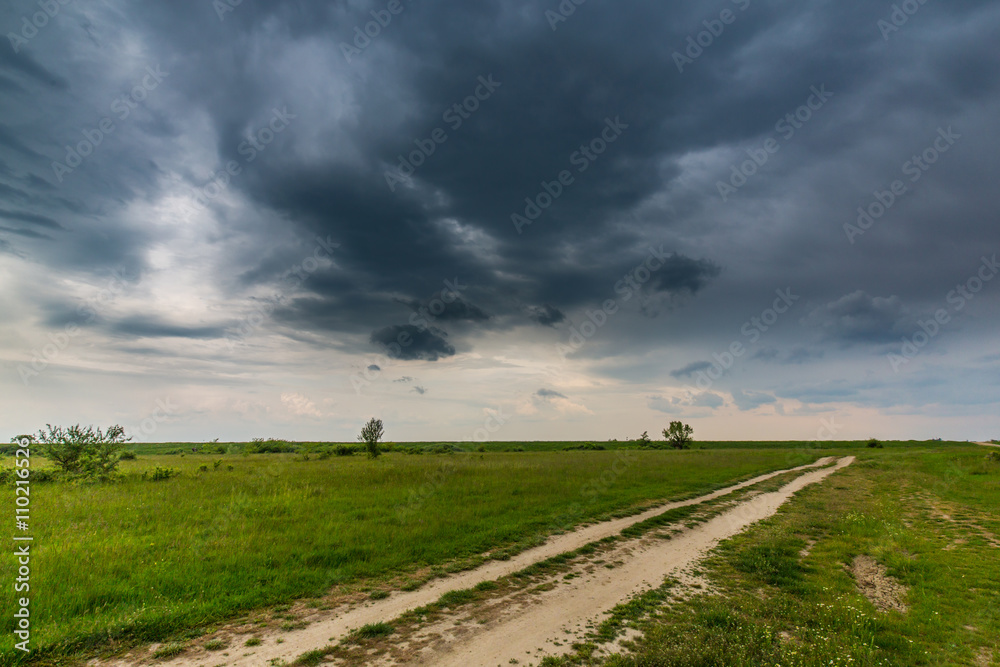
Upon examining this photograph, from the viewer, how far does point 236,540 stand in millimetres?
13188

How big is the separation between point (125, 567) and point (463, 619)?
30.9 feet

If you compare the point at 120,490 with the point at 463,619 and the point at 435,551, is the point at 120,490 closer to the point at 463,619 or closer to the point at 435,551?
the point at 435,551

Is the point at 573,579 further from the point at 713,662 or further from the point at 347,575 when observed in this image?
the point at 347,575

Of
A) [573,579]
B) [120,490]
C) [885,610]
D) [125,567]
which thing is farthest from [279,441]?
[885,610]

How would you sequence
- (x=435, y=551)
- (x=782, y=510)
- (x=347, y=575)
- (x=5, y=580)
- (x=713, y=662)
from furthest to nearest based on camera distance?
(x=782, y=510) < (x=435, y=551) < (x=347, y=575) < (x=5, y=580) < (x=713, y=662)

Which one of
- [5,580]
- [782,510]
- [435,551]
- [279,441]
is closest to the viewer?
[5,580]

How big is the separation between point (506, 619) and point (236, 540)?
10.00m

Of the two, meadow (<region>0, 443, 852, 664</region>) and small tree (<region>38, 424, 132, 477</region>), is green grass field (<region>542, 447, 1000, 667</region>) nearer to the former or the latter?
meadow (<region>0, 443, 852, 664</region>)

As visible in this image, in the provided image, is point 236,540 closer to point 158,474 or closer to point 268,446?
point 158,474

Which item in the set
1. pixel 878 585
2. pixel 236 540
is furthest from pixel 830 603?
pixel 236 540

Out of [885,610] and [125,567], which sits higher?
[125,567]

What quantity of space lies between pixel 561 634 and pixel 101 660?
8.29 meters

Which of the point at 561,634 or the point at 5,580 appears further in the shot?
the point at 5,580

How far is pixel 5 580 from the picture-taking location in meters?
9.37
